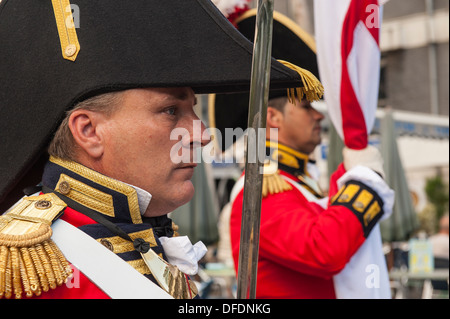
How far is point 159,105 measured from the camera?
156 centimetres

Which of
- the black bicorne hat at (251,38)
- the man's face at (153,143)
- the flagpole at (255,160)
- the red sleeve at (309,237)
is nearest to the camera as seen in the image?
the flagpole at (255,160)

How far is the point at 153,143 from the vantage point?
1564 mm

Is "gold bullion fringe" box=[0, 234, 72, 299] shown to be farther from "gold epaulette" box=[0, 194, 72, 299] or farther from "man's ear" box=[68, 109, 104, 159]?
"man's ear" box=[68, 109, 104, 159]

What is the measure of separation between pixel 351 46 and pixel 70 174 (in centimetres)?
170

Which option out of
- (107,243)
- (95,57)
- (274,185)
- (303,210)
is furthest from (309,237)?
(95,57)

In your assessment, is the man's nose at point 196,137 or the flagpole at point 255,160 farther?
the man's nose at point 196,137

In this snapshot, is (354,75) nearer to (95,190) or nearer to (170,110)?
(170,110)

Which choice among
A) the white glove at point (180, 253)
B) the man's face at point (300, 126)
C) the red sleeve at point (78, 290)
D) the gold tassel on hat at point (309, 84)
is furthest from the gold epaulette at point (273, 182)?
the red sleeve at point (78, 290)

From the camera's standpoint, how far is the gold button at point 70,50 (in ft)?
5.16

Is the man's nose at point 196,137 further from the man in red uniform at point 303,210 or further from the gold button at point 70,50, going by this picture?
the man in red uniform at point 303,210

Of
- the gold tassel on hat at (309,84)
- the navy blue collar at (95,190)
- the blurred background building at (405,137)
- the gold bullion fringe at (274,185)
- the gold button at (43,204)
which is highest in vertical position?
the blurred background building at (405,137)

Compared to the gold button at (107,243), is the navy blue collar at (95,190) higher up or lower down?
higher up

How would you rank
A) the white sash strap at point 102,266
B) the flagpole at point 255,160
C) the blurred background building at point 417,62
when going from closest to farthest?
the flagpole at point 255,160 < the white sash strap at point 102,266 < the blurred background building at point 417,62

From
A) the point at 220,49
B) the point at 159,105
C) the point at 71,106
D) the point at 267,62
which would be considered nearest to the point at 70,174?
the point at 71,106
